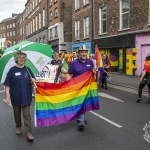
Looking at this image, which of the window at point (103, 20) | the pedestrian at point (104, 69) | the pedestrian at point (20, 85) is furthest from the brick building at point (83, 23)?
the pedestrian at point (20, 85)

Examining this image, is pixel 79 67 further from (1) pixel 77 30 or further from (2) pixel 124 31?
(1) pixel 77 30

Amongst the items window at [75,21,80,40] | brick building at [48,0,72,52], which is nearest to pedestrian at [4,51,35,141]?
window at [75,21,80,40]

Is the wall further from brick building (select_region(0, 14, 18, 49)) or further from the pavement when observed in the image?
brick building (select_region(0, 14, 18, 49))

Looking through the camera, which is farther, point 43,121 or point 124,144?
point 43,121

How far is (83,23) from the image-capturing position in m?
24.5

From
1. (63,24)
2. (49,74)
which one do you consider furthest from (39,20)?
(49,74)

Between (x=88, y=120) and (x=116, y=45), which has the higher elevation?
(x=116, y=45)

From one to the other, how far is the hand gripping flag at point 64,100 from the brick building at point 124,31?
1072 centimetres

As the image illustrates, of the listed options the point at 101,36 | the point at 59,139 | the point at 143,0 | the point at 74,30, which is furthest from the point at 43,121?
the point at 74,30

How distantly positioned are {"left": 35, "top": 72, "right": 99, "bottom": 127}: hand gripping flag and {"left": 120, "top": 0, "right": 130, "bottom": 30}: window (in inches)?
509

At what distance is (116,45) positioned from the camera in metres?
18.4

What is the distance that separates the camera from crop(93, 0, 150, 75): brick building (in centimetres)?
1539

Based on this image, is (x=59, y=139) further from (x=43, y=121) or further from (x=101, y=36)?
(x=101, y=36)

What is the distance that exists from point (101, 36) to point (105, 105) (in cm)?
1393
